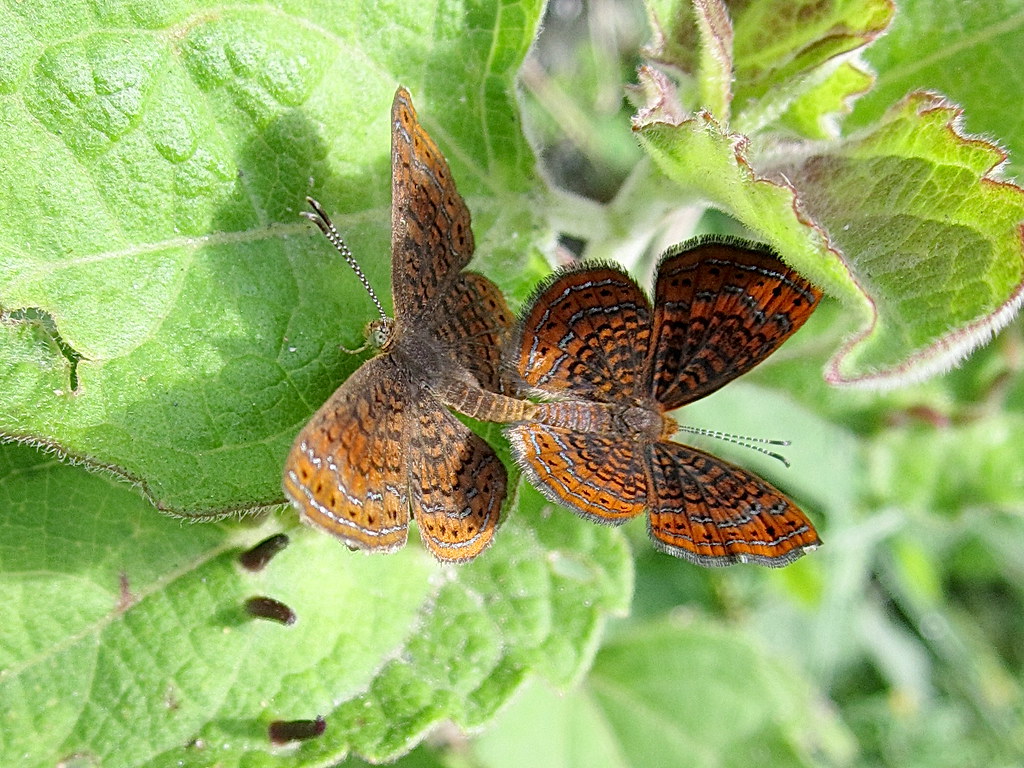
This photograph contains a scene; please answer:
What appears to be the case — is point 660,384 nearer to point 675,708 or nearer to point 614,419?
point 614,419

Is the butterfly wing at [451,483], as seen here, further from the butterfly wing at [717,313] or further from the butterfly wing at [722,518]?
the butterfly wing at [717,313]

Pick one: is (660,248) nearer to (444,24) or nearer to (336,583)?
(444,24)

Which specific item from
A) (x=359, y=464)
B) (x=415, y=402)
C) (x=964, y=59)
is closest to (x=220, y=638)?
(x=359, y=464)

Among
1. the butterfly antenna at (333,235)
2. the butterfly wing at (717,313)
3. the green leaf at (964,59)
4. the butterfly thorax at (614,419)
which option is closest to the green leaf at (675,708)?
the butterfly thorax at (614,419)

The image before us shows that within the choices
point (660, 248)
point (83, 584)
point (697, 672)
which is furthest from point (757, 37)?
point (697, 672)

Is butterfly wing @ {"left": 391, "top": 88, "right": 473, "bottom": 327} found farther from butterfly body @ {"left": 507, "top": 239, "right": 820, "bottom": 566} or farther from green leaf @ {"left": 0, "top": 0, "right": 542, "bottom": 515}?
butterfly body @ {"left": 507, "top": 239, "right": 820, "bottom": 566}
